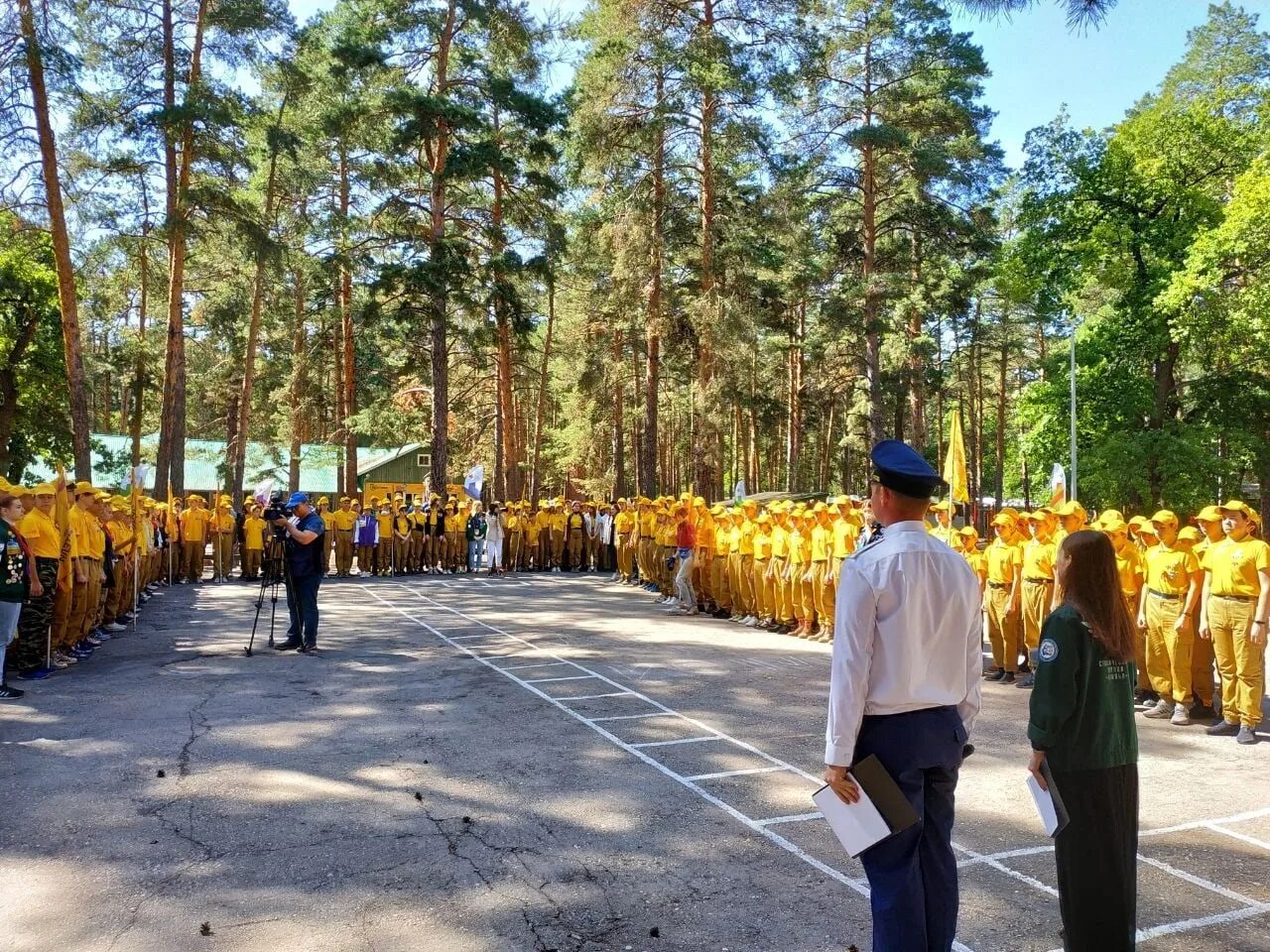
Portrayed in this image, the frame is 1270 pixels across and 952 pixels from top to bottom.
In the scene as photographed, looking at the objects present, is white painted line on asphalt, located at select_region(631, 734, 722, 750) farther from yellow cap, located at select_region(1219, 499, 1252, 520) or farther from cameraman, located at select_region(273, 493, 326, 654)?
cameraman, located at select_region(273, 493, 326, 654)

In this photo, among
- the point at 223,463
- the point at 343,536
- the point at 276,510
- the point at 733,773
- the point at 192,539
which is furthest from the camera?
the point at 223,463

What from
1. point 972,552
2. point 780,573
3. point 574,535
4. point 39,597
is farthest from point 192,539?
point 972,552

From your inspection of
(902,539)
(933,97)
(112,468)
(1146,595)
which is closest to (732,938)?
(902,539)

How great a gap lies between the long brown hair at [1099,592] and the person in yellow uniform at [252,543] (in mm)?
20311

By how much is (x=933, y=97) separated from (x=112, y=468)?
31768 mm

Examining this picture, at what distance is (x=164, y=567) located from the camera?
20672 millimetres

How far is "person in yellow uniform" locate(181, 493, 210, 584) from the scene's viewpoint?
2094cm

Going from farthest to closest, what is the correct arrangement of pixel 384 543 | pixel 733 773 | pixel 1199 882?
pixel 384 543 → pixel 733 773 → pixel 1199 882

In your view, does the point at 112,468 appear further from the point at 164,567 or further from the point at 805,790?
the point at 805,790

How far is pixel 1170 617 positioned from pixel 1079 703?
20.6ft

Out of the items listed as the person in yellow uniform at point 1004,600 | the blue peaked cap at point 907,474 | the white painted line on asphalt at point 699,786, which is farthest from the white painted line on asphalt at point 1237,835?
the person in yellow uniform at point 1004,600

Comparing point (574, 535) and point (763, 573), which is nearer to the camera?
point (763, 573)

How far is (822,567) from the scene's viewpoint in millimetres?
13227

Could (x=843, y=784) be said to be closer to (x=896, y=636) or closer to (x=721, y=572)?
(x=896, y=636)
